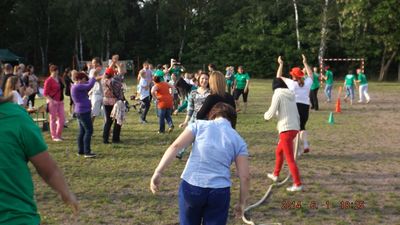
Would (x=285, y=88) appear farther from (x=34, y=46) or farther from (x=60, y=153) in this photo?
(x=34, y=46)

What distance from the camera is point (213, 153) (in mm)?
3564

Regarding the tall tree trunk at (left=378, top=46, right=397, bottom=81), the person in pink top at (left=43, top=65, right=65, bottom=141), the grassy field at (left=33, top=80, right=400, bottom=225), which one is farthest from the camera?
the tall tree trunk at (left=378, top=46, right=397, bottom=81)

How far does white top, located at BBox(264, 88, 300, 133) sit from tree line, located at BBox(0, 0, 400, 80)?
123 ft

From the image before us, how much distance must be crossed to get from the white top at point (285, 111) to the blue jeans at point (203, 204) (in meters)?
3.46

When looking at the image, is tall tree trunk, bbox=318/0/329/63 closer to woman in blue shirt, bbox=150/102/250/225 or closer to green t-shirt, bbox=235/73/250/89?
green t-shirt, bbox=235/73/250/89

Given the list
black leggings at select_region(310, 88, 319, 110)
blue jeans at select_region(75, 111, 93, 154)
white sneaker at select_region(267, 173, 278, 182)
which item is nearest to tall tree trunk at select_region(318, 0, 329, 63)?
black leggings at select_region(310, 88, 319, 110)

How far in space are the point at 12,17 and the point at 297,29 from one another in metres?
31.0

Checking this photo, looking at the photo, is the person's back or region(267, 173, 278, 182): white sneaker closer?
the person's back

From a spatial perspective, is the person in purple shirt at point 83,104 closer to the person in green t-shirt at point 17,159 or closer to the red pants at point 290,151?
the red pants at point 290,151

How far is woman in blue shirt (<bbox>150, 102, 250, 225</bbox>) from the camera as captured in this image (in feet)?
11.7

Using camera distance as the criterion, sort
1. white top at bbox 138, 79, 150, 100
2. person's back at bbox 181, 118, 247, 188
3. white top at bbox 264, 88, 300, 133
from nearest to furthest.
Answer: person's back at bbox 181, 118, 247, 188 < white top at bbox 264, 88, 300, 133 < white top at bbox 138, 79, 150, 100

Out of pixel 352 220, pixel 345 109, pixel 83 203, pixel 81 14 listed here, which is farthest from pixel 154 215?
pixel 81 14

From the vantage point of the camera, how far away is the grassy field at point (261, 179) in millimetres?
5898

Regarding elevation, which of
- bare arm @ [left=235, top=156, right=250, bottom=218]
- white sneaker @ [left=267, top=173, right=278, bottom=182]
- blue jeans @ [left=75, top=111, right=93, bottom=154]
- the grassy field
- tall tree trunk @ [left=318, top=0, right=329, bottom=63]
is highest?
tall tree trunk @ [left=318, top=0, right=329, bottom=63]
